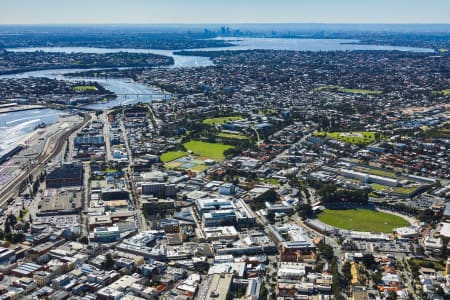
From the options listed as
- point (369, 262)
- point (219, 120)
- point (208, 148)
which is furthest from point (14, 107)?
point (369, 262)

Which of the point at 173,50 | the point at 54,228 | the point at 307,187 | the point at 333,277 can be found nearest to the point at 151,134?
the point at 307,187

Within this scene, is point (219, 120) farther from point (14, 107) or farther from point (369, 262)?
point (369, 262)

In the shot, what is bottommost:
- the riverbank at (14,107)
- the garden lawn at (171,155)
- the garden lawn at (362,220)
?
the garden lawn at (362,220)

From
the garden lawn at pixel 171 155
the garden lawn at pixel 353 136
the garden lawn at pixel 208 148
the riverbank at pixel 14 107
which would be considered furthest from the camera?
the riverbank at pixel 14 107

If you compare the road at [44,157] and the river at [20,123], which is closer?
the road at [44,157]

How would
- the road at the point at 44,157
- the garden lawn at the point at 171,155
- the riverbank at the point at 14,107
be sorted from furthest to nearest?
the riverbank at the point at 14,107 < the garden lawn at the point at 171,155 < the road at the point at 44,157

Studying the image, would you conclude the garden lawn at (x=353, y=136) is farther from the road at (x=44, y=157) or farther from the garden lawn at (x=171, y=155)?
the road at (x=44, y=157)

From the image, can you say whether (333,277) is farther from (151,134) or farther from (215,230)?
(151,134)

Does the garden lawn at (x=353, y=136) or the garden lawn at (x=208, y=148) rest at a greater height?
the garden lawn at (x=353, y=136)

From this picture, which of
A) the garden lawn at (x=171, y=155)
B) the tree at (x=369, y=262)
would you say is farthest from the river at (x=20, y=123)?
the tree at (x=369, y=262)
